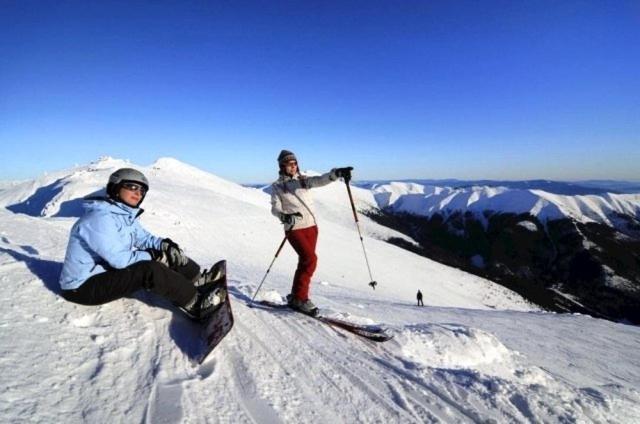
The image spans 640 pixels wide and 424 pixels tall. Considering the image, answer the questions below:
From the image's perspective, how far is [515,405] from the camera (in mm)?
4180

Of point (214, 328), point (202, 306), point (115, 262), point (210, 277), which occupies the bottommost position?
point (214, 328)

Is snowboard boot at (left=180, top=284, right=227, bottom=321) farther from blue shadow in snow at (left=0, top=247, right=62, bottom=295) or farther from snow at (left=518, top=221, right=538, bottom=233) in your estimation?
snow at (left=518, top=221, right=538, bottom=233)

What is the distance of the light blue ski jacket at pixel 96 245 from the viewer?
4617 millimetres

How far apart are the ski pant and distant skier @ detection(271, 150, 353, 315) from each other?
2.67 meters

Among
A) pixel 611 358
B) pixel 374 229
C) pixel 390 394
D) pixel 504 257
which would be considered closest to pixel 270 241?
pixel 611 358

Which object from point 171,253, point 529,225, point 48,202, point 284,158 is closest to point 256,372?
point 171,253

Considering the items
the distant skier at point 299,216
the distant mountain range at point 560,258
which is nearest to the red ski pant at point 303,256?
the distant skier at point 299,216

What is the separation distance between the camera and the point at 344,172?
6.95 metres

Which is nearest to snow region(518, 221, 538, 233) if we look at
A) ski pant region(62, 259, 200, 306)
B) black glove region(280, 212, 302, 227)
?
black glove region(280, 212, 302, 227)

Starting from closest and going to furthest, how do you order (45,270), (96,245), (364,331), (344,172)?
(96,245)
(45,270)
(364,331)
(344,172)

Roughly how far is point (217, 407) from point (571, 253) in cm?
17953

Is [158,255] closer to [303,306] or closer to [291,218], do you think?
[291,218]

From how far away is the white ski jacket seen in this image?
7152 millimetres

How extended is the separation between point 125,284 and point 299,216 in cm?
334
